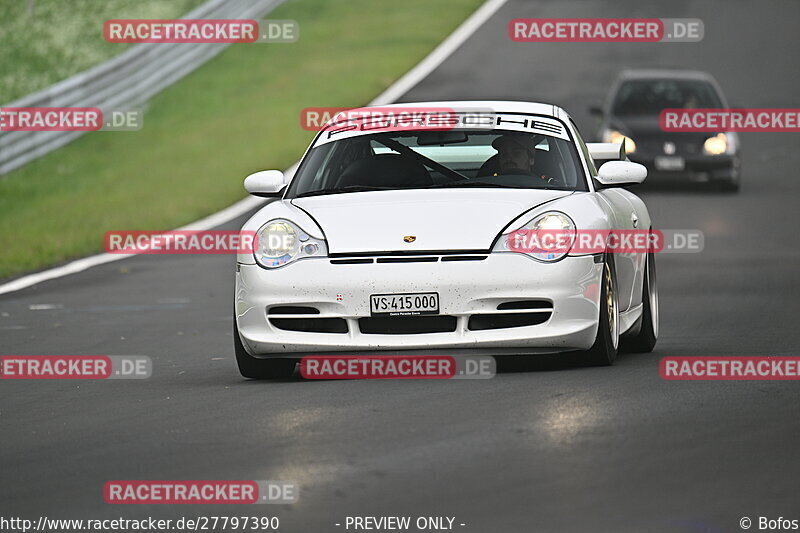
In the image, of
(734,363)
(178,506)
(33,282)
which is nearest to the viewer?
(178,506)

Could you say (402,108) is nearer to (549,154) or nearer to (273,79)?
(549,154)

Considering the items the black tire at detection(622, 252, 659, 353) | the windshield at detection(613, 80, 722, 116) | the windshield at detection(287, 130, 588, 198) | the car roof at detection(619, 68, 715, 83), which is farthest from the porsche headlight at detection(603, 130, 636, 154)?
the windshield at detection(287, 130, 588, 198)

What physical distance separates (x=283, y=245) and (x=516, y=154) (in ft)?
5.68

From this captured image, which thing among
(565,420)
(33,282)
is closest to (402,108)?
(565,420)

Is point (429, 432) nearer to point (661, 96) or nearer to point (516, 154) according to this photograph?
point (516, 154)

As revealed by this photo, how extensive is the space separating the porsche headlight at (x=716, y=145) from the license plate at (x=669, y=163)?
1.31ft

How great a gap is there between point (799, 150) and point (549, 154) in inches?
809

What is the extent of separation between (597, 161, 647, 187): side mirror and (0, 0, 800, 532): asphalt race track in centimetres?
103

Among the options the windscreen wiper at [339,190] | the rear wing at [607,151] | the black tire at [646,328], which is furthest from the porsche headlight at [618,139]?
the windscreen wiper at [339,190]

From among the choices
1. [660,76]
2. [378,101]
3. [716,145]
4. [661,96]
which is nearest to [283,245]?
[716,145]

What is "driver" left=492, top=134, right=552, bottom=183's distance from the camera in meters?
10.5

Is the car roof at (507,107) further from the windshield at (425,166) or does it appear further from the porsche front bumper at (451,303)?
the porsche front bumper at (451,303)

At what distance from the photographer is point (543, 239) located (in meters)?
9.39

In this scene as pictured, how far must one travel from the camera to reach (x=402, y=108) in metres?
11.0
